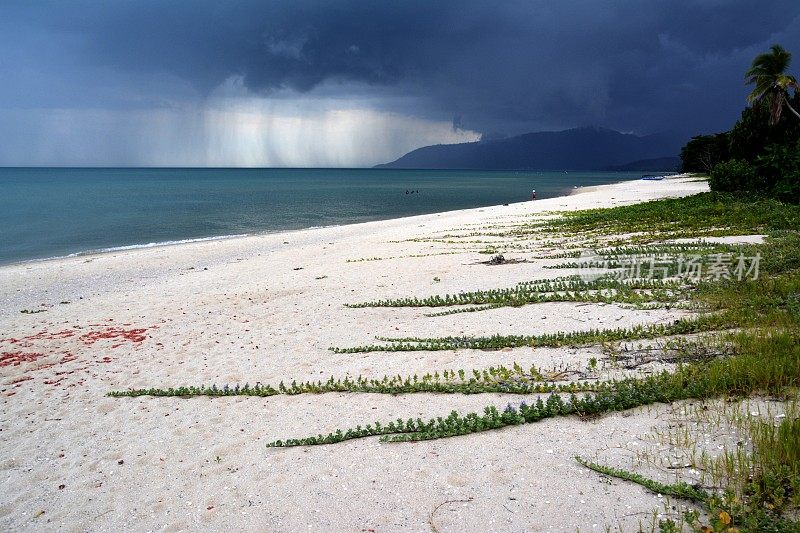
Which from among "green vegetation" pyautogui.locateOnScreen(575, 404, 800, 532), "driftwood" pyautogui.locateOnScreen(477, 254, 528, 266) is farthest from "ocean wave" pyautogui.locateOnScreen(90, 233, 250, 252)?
"green vegetation" pyautogui.locateOnScreen(575, 404, 800, 532)

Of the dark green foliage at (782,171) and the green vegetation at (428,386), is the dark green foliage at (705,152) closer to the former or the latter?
the dark green foliage at (782,171)

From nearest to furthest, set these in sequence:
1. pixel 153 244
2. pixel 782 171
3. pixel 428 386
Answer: pixel 428 386
pixel 782 171
pixel 153 244

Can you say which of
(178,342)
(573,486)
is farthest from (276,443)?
(178,342)

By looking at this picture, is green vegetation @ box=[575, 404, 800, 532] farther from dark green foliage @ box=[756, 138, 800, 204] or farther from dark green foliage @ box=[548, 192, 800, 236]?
dark green foliage @ box=[756, 138, 800, 204]

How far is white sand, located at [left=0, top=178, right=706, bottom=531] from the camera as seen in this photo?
517 cm

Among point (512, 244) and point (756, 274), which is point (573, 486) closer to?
point (756, 274)

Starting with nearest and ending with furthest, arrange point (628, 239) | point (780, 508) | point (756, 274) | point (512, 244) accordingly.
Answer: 1. point (780, 508)
2. point (756, 274)
3. point (628, 239)
4. point (512, 244)

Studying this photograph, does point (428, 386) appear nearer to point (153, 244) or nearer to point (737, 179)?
point (737, 179)

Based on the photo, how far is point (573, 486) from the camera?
5.06 meters

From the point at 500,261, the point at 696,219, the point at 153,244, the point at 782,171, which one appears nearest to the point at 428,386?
the point at 500,261

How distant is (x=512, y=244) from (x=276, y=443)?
59.8 ft

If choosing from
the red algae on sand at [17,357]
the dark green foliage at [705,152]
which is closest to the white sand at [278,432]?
the red algae on sand at [17,357]

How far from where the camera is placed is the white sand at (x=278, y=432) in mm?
5168

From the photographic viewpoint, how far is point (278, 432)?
7164mm
